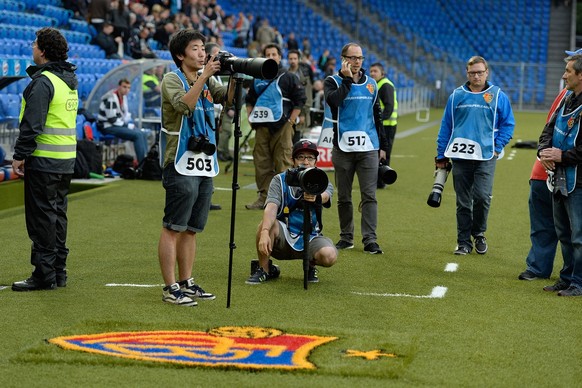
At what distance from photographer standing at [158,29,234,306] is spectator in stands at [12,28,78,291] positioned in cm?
94

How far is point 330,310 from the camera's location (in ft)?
24.9

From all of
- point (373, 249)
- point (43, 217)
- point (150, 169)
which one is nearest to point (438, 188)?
point (373, 249)

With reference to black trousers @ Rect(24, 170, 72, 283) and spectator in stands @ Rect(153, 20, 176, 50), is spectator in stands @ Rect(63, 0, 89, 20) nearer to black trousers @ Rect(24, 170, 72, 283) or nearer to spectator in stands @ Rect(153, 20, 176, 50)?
spectator in stands @ Rect(153, 20, 176, 50)

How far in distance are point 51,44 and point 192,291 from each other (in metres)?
2.12

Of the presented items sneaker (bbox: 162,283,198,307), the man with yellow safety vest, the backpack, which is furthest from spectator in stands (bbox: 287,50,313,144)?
sneaker (bbox: 162,283,198,307)

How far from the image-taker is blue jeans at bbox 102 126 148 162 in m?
17.1

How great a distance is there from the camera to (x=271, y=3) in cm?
4212

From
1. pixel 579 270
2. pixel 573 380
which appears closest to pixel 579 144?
pixel 579 270

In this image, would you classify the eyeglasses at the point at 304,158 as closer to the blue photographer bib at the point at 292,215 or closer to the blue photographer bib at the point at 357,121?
the blue photographer bib at the point at 292,215

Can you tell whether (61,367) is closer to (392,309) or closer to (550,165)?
(392,309)

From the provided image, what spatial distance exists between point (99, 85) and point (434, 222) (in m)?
7.39

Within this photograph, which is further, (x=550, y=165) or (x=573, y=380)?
(x=550, y=165)

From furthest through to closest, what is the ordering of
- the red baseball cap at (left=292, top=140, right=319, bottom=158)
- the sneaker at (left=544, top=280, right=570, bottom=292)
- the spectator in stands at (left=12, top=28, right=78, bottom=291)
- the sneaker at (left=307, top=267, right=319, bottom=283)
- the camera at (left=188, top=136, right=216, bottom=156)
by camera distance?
the sneaker at (left=307, top=267, right=319, bottom=283) → the sneaker at (left=544, top=280, right=570, bottom=292) → the red baseball cap at (left=292, top=140, right=319, bottom=158) → the spectator in stands at (left=12, top=28, right=78, bottom=291) → the camera at (left=188, top=136, right=216, bottom=156)

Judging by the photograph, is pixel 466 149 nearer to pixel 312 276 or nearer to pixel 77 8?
pixel 312 276
